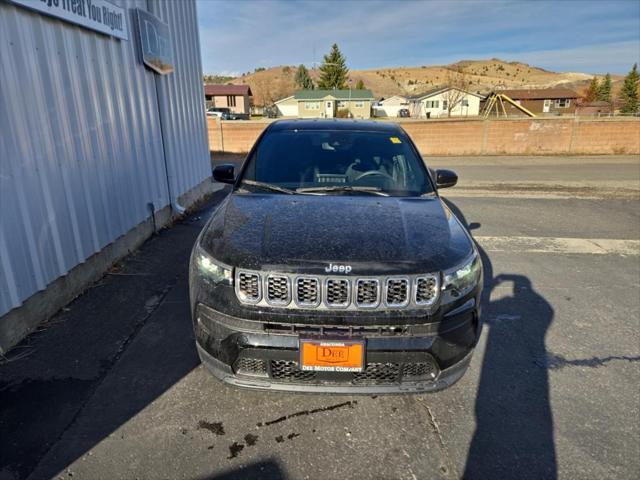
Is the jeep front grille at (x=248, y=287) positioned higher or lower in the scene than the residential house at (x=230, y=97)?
lower

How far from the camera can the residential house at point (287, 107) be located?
64438mm

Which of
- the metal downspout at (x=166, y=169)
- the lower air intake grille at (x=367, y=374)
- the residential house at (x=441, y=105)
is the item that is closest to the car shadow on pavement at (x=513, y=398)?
the lower air intake grille at (x=367, y=374)

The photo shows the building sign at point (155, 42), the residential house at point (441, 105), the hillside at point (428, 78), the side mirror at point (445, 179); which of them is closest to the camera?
the side mirror at point (445, 179)

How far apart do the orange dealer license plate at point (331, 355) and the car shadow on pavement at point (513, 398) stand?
833 millimetres

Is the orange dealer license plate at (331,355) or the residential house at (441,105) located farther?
the residential house at (441,105)

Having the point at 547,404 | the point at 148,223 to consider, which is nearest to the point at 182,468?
the point at 547,404

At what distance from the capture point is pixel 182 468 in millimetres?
2088

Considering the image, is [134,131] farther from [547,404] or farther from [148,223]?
[547,404]

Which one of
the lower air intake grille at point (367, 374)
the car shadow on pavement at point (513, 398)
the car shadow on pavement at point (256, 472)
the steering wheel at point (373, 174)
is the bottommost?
the car shadow on pavement at point (513, 398)

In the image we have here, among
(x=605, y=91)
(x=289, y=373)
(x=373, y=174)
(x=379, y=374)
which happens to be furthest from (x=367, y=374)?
(x=605, y=91)

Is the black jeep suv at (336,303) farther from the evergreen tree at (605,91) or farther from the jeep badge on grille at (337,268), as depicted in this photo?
the evergreen tree at (605,91)

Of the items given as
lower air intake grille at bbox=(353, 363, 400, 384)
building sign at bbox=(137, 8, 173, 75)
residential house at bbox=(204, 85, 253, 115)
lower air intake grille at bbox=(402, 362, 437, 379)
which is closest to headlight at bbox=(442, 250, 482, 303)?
lower air intake grille at bbox=(402, 362, 437, 379)

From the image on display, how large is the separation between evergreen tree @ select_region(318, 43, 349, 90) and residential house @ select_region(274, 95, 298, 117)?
10.6 metres

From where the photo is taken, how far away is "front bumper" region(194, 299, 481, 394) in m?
2.09
